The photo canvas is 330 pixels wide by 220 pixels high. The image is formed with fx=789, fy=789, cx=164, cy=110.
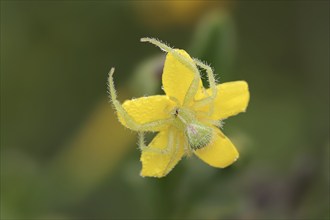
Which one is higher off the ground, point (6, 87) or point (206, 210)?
point (6, 87)

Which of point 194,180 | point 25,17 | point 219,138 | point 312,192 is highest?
point 25,17

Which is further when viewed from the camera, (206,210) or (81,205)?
(81,205)

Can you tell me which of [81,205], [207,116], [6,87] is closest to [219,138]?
[207,116]

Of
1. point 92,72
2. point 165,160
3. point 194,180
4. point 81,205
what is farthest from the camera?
point 92,72

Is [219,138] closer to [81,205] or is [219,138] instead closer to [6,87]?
[81,205]

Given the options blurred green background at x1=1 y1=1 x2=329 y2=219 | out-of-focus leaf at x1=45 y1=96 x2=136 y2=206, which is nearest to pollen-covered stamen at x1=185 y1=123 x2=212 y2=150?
blurred green background at x1=1 y1=1 x2=329 y2=219
